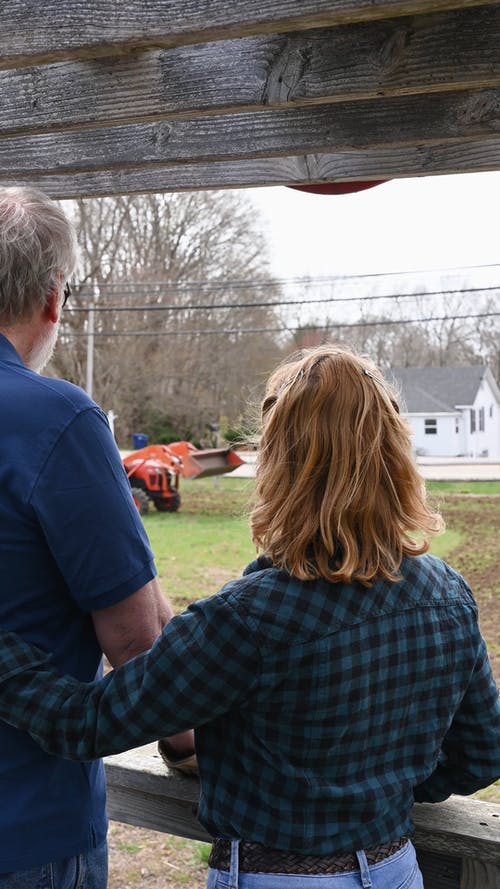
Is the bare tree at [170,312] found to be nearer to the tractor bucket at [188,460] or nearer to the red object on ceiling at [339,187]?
the tractor bucket at [188,460]

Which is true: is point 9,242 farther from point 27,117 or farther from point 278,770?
point 278,770

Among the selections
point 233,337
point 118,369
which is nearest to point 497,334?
point 233,337

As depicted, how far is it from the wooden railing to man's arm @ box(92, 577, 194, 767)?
0.44 metres

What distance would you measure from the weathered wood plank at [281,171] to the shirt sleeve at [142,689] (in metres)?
1.11

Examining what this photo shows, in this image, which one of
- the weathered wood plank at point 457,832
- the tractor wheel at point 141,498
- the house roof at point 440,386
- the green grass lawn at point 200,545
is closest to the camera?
the weathered wood plank at point 457,832

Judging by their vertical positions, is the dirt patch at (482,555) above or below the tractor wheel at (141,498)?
below

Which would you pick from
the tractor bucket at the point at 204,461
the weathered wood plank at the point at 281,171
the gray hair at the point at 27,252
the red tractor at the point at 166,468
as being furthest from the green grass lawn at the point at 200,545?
the gray hair at the point at 27,252

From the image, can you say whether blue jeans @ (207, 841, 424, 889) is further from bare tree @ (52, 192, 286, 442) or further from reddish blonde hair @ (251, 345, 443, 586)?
bare tree @ (52, 192, 286, 442)

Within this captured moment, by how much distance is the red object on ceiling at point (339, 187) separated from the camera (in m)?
2.00

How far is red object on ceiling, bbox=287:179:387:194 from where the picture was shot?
2000 millimetres

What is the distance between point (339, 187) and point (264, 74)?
0.57 meters

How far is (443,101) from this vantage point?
1.61 meters

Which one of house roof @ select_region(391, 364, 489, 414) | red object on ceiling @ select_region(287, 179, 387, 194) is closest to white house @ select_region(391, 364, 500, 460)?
house roof @ select_region(391, 364, 489, 414)

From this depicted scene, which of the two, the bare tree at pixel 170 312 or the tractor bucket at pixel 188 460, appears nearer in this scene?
the tractor bucket at pixel 188 460
